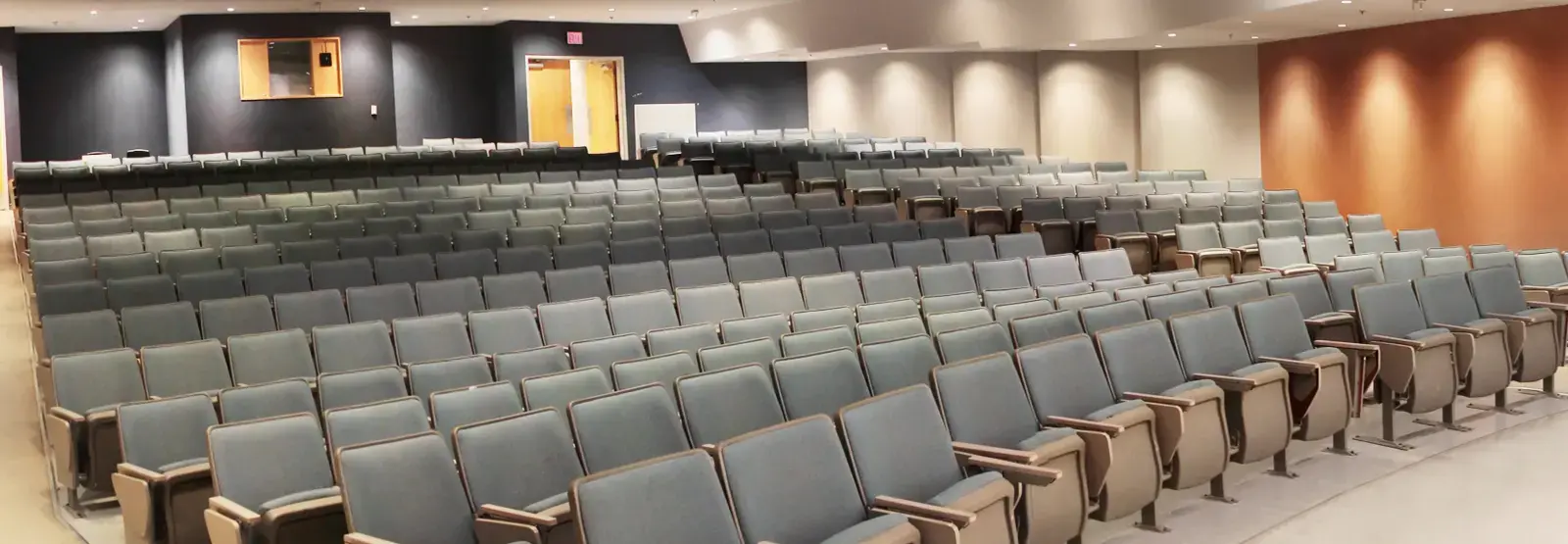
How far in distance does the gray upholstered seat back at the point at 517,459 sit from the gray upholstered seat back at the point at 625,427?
5cm

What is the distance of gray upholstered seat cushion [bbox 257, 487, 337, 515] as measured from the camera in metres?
3.37

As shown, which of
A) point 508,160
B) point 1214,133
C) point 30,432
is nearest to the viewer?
point 30,432

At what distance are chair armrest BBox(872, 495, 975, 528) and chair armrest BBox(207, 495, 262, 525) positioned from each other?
156cm

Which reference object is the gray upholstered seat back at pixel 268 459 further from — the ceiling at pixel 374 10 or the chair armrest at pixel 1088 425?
the ceiling at pixel 374 10

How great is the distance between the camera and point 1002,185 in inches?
425

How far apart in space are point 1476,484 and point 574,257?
4548 millimetres

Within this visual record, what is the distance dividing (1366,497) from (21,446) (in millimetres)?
5320

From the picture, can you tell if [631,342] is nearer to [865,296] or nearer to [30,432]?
[865,296]

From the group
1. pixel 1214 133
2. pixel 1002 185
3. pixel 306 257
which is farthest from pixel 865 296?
pixel 1214 133

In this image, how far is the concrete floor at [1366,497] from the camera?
425cm

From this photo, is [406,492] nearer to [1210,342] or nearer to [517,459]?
[517,459]

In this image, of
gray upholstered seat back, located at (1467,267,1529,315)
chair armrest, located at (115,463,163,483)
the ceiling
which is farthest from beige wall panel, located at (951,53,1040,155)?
chair armrest, located at (115,463,163,483)

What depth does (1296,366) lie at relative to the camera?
190 inches

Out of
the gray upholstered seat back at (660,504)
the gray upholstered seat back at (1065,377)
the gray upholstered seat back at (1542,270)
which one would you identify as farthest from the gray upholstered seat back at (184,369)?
the gray upholstered seat back at (1542,270)
